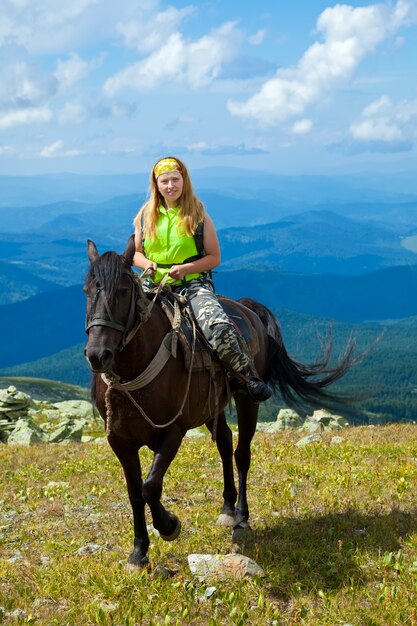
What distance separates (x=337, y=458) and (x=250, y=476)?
206cm

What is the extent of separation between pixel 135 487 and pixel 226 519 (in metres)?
2.20

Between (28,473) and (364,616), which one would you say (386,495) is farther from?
(28,473)

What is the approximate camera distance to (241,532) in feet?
28.0

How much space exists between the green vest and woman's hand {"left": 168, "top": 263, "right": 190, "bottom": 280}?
172mm

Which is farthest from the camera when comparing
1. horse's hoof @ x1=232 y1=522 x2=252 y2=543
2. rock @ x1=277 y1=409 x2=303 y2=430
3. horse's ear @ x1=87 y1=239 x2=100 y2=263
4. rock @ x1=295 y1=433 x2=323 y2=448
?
rock @ x1=277 y1=409 x2=303 y2=430

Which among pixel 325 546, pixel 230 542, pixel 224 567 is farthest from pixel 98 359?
pixel 325 546

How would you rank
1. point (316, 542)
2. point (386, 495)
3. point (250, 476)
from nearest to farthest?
1. point (316, 542)
2. point (386, 495)
3. point (250, 476)

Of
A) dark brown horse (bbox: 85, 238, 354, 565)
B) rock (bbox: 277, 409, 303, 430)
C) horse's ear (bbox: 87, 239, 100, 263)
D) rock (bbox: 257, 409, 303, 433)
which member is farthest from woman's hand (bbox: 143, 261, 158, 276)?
rock (bbox: 277, 409, 303, 430)

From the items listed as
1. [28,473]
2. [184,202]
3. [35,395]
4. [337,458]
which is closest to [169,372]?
[184,202]

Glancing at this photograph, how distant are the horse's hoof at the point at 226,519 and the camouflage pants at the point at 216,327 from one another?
2.38 m

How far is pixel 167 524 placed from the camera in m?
7.06

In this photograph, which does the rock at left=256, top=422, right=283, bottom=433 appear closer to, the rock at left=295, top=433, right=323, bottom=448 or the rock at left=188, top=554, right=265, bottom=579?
the rock at left=295, top=433, right=323, bottom=448

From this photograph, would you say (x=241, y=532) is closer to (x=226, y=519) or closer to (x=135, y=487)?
(x=226, y=519)

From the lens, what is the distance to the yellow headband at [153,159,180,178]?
26.0 feet
